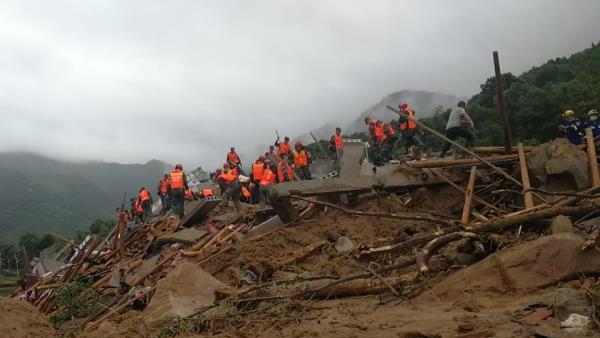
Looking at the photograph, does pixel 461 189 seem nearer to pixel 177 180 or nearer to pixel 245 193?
pixel 177 180

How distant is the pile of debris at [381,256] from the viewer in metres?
5.22

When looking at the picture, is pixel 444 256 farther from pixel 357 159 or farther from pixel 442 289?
pixel 357 159

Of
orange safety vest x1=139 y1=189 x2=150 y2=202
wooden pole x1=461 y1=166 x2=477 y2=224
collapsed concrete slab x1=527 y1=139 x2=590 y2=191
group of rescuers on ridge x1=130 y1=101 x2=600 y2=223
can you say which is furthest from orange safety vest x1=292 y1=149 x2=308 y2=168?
collapsed concrete slab x1=527 y1=139 x2=590 y2=191

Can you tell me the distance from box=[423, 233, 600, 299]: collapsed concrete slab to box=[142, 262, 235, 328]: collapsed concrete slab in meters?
2.95

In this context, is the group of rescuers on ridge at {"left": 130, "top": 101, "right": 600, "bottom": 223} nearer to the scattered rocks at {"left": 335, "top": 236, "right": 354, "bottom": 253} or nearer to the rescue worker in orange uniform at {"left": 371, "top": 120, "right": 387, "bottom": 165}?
the rescue worker in orange uniform at {"left": 371, "top": 120, "right": 387, "bottom": 165}

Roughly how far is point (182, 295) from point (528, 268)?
431cm

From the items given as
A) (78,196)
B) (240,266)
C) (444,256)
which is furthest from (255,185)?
(78,196)

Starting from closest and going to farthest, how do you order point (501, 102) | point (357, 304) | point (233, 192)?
point (357, 304)
point (501, 102)
point (233, 192)

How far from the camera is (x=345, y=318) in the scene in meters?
5.39

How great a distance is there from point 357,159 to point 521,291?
11.4 m

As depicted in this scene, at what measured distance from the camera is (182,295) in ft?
24.1

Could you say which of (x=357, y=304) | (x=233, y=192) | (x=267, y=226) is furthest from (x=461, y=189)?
(x=233, y=192)

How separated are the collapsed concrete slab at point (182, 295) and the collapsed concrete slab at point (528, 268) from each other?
2951 millimetres

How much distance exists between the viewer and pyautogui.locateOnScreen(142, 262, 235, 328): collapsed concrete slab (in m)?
6.76
